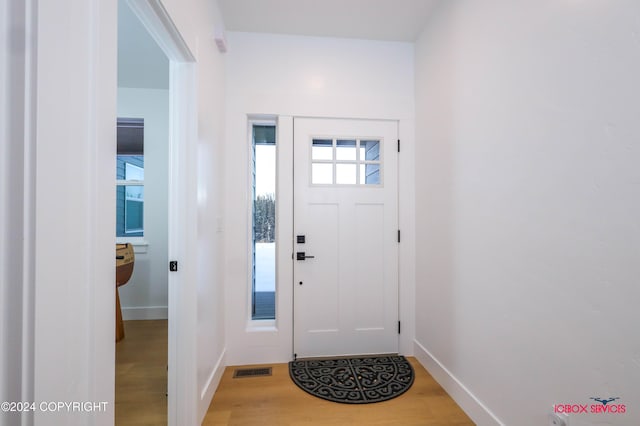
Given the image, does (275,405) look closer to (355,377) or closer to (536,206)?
(355,377)

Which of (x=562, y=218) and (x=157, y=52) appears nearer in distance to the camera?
(x=562, y=218)

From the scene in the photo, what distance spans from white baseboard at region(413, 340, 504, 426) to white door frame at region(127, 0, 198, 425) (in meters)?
1.65

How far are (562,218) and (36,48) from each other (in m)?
1.77

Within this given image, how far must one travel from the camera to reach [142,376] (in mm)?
2170

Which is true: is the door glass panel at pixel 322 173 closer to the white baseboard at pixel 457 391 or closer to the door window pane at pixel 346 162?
the door window pane at pixel 346 162

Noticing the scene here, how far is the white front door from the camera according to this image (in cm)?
246

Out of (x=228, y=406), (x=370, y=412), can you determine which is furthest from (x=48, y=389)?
(x=370, y=412)

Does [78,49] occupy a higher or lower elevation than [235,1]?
lower

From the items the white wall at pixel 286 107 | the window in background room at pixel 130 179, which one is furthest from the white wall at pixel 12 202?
the window in background room at pixel 130 179

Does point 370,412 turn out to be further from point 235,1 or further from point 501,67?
point 235,1

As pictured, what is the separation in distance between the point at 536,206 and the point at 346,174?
1.50m

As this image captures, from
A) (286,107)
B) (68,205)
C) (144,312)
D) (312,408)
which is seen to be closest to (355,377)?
(312,408)

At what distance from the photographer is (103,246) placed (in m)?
0.81

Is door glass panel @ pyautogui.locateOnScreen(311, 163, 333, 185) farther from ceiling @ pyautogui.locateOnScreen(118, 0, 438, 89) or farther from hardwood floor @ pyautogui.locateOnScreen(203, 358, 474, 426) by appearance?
→ hardwood floor @ pyautogui.locateOnScreen(203, 358, 474, 426)
